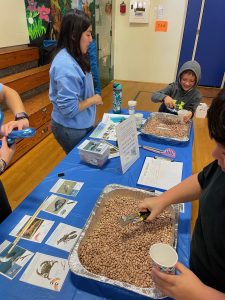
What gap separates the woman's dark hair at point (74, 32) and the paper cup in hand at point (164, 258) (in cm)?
118

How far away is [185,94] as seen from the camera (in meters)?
2.10

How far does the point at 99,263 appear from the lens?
779 mm

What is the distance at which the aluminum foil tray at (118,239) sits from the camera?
73 centimetres

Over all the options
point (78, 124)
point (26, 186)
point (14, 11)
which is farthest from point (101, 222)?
point (14, 11)

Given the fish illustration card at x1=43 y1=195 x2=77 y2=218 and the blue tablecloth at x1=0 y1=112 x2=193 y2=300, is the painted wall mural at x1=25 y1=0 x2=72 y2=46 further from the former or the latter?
the fish illustration card at x1=43 y1=195 x2=77 y2=218

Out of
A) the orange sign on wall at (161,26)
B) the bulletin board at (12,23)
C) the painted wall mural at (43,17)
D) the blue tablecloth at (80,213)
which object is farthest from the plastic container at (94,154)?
the orange sign on wall at (161,26)

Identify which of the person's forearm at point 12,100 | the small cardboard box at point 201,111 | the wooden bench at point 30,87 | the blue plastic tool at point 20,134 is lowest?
the small cardboard box at point 201,111

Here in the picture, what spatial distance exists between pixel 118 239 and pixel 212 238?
0.35 m

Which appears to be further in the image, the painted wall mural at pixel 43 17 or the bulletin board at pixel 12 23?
the painted wall mural at pixel 43 17

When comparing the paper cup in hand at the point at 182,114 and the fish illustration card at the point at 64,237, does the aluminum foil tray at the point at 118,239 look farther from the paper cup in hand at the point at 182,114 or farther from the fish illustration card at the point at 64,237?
the paper cup in hand at the point at 182,114

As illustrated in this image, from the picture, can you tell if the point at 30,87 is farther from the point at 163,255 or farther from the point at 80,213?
the point at 163,255

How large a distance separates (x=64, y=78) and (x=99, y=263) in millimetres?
1005

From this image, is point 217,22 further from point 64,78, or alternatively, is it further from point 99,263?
point 99,263

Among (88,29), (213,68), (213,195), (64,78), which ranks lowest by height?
(213,68)
